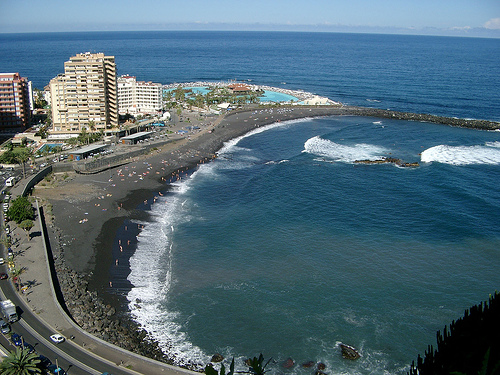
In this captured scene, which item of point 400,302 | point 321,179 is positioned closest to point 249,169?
point 321,179

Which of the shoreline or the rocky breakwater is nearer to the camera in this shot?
the shoreline

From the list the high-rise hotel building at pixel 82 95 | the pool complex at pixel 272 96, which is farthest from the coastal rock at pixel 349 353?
the pool complex at pixel 272 96

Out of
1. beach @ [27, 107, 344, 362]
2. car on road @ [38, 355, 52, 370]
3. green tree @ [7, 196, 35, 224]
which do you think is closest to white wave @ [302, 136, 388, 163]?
beach @ [27, 107, 344, 362]

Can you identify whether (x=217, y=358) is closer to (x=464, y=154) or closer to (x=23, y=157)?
(x=23, y=157)

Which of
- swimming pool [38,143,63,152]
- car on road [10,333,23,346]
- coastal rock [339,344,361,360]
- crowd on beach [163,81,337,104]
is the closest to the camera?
car on road [10,333,23,346]

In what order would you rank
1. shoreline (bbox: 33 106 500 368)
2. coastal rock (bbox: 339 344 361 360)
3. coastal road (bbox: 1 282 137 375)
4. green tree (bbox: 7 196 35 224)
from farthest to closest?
green tree (bbox: 7 196 35 224)
shoreline (bbox: 33 106 500 368)
coastal rock (bbox: 339 344 361 360)
coastal road (bbox: 1 282 137 375)

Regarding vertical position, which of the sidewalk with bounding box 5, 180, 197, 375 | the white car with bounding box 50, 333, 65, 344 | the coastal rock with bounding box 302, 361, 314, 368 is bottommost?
the coastal rock with bounding box 302, 361, 314, 368

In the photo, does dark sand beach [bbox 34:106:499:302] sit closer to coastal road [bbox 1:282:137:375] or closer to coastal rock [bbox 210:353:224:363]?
coastal road [bbox 1:282:137:375]

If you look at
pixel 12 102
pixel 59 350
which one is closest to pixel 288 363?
pixel 59 350
